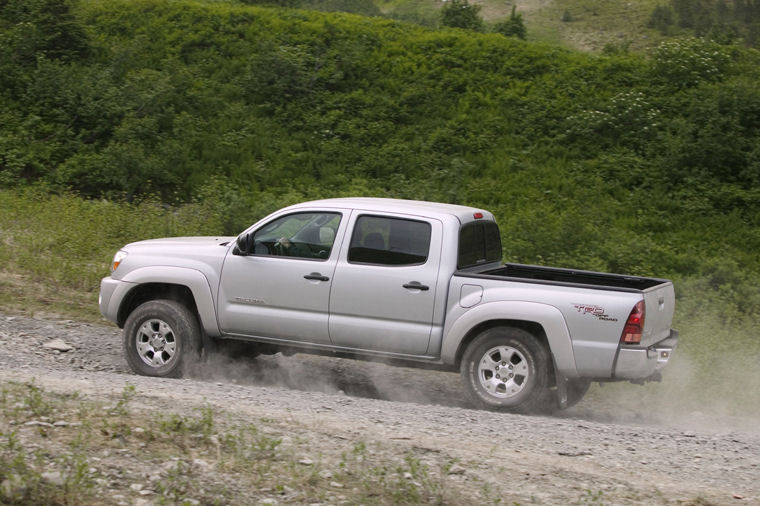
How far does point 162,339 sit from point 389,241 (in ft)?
8.06

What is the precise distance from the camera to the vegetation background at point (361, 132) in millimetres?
15070

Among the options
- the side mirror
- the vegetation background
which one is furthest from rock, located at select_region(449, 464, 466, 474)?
the vegetation background

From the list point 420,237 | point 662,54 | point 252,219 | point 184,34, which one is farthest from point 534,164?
point 420,237

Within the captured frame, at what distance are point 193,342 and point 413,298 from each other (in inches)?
87.6

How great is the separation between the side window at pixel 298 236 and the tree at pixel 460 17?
76.0 feet

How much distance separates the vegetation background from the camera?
1507 cm

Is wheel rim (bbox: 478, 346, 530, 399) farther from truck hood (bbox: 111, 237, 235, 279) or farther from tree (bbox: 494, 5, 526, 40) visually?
tree (bbox: 494, 5, 526, 40)

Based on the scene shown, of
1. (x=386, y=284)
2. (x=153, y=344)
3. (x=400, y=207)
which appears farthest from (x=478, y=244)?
(x=153, y=344)

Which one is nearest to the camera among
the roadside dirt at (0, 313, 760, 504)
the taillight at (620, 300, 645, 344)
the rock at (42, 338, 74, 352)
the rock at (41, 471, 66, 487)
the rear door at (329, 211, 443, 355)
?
the rock at (41, 471, 66, 487)

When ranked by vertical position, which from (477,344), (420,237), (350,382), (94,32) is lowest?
(350,382)

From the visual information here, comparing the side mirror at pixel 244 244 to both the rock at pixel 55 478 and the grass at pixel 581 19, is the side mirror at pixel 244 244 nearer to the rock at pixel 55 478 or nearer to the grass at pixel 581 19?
the rock at pixel 55 478

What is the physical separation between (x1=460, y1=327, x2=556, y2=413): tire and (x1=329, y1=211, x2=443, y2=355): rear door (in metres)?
0.48

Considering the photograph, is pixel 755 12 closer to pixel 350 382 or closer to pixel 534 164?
pixel 534 164

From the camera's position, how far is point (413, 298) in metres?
7.48
